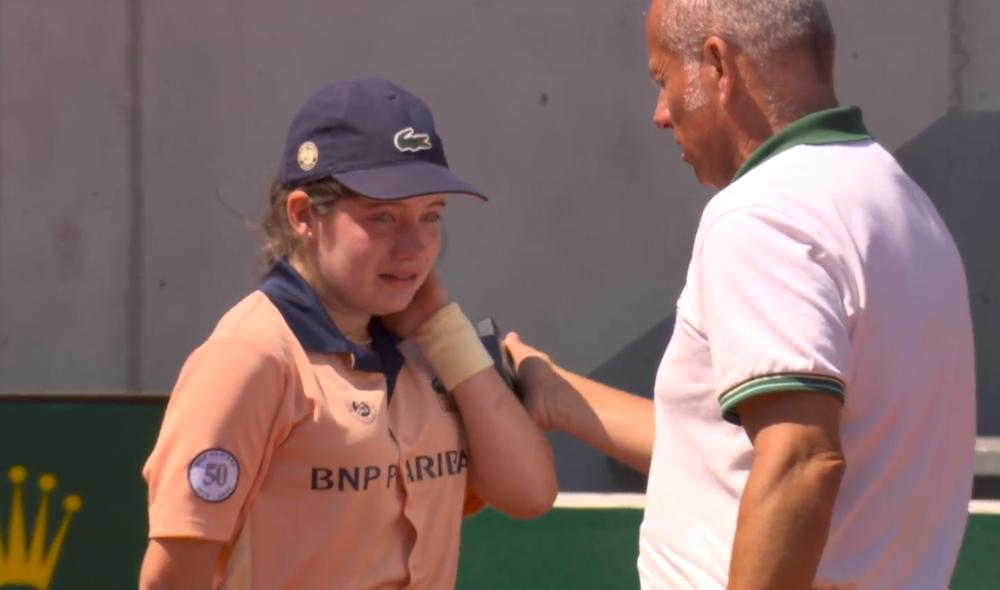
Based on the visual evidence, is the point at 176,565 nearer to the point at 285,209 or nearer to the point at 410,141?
the point at 285,209

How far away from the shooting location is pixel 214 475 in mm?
1925

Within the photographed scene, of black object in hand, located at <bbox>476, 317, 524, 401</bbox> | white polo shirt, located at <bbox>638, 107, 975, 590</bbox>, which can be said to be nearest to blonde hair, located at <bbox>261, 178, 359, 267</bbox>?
black object in hand, located at <bbox>476, 317, 524, 401</bbox>

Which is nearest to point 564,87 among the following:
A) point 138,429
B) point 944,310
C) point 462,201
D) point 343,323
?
point 462,201

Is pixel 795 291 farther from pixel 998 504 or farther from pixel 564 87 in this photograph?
pixel 564 87

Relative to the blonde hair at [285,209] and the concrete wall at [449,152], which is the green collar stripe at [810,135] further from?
the concrete wall at [449,152]

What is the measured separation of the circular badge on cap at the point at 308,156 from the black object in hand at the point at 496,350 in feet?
1.30

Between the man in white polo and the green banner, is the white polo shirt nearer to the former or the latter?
the man in white polo

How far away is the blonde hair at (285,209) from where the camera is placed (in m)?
2.16

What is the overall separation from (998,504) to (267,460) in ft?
5.60

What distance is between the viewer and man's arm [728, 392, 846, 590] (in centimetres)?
158

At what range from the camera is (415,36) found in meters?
4.62

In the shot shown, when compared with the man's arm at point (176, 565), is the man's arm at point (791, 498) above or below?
above

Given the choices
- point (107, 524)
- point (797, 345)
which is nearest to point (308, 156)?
point (797, 345)

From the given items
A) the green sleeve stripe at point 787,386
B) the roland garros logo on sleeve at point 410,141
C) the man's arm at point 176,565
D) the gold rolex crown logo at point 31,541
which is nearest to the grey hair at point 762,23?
the green sleeve stripe at point 787,386
